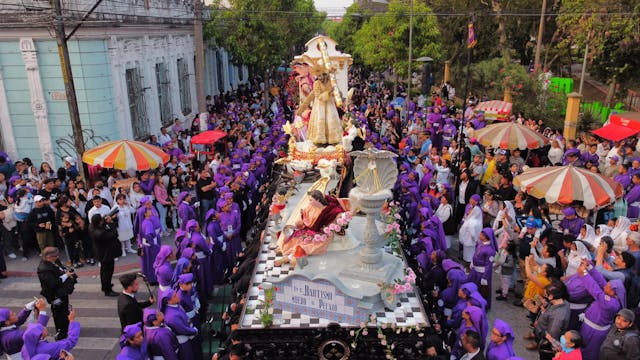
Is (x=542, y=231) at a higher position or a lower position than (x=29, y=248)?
higher

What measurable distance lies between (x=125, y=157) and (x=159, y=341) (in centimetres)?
530

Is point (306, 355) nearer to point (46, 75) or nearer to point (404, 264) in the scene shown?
point (404, 264)

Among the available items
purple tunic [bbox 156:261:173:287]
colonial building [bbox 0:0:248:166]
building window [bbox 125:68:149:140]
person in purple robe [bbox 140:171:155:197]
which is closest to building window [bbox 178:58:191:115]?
building window [bbox 125:68:149:140]

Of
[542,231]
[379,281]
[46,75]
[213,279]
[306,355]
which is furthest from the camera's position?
[46,75]

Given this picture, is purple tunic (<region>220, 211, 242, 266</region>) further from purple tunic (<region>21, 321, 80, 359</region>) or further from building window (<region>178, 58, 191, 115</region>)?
building window (<region>178, 58, 191, 115</region>)

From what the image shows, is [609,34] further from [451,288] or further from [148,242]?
[148,242]

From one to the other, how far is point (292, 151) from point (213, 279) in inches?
137

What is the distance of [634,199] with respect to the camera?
9.83 m

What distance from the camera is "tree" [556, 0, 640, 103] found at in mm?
18297

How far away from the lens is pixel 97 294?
890 centimetres

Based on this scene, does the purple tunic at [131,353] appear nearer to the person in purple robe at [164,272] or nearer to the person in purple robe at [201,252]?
the person in purple robe at [164,272]

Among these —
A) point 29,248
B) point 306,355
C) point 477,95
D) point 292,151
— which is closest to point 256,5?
point 477,95

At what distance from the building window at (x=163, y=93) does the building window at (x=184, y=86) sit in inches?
66.1

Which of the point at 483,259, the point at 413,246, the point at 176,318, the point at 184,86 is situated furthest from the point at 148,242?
the point at 184,86
